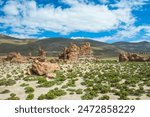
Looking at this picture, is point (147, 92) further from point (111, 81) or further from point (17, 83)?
point (17, 83)

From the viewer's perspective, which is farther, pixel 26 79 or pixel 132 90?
pixel 26 79

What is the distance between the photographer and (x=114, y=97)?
104 ft

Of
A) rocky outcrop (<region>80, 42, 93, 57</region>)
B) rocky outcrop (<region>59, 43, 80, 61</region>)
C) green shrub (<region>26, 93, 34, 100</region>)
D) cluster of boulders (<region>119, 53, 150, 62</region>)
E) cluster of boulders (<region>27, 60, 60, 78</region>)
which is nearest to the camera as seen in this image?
green shrub (<region>26, 93, 34, 100</region>)

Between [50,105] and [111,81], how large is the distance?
21.8 metres

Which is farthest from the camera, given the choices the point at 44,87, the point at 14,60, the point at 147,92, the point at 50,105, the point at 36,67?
the point at 14,60

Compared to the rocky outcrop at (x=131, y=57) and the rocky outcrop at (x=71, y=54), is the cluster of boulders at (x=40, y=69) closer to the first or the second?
the rocky outcrop at (x=71, y=54)

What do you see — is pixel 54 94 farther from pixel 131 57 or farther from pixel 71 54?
pixel 131 57

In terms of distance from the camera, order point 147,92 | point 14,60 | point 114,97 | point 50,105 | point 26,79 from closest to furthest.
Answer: point 50,105
point 114,97
point 147,92
point 26,79
point 14,60

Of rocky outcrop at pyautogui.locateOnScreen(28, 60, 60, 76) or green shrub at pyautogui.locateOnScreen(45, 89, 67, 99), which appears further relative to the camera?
rocky outcrop at pyautogui.locateOnScreen(28, 60, 60, 76)

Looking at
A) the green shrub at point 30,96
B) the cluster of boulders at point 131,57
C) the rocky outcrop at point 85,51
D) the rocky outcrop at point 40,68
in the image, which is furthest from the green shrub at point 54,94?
the rocky outcrop at point 85,51

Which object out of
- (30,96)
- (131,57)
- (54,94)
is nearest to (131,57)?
(131,57)

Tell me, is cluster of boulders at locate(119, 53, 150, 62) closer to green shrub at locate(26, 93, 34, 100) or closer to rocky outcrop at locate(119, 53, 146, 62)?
rocky outcrop at locate(119, 53, 146, 62)

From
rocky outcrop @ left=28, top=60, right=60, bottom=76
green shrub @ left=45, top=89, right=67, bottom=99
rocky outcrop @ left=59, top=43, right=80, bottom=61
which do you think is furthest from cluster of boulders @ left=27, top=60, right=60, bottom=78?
rocky outcrop @ left=59, top=43, right=80, bottom=61

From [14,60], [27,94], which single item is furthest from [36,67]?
[14,60]
